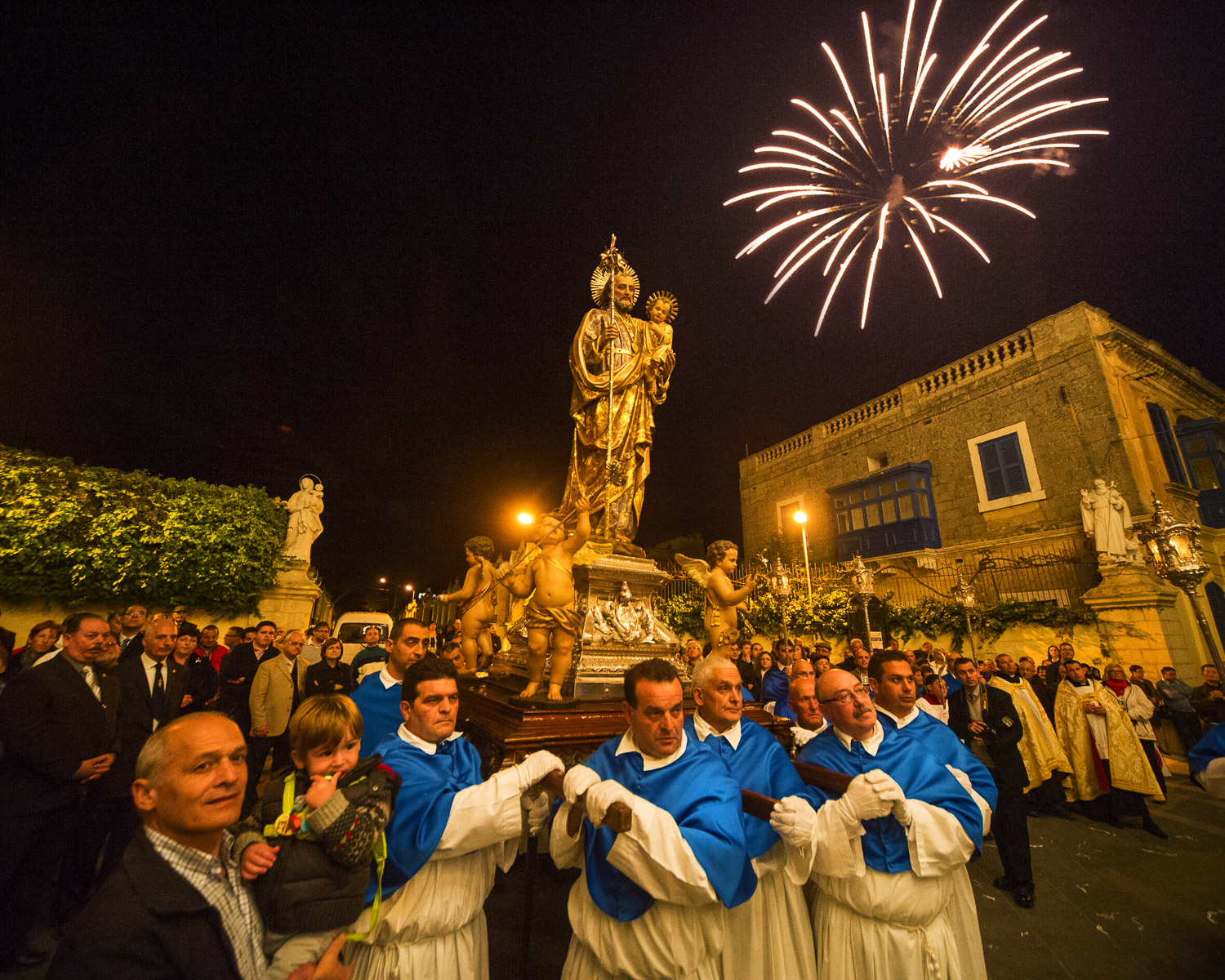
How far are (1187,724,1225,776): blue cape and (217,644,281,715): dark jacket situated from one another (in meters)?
7.75

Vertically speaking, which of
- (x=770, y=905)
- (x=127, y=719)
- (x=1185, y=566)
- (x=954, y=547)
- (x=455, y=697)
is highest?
(x=954, y=547)

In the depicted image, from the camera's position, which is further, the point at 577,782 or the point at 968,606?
the point at 968,606

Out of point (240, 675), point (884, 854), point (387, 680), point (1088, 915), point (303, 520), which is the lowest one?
point (1088, 915)

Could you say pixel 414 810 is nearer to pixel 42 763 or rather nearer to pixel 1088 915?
pixel 42 763

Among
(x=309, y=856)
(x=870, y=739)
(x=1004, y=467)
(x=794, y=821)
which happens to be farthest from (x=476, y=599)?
(x=1004, y=467)

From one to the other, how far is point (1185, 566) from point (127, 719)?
545 inches

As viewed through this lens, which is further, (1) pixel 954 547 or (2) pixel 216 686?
Result: (1) pixel 954 547

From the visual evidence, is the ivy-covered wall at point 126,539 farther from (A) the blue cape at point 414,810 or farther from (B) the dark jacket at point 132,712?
(A) the blue cape at point 414,810

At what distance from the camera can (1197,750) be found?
3176 mm

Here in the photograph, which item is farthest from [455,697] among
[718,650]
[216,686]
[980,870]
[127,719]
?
[980,870]

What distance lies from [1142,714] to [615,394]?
8.92 meters

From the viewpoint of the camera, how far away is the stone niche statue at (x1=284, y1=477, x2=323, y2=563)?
502 inches

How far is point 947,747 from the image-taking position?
2.77m

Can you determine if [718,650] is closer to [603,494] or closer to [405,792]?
[603,494]
